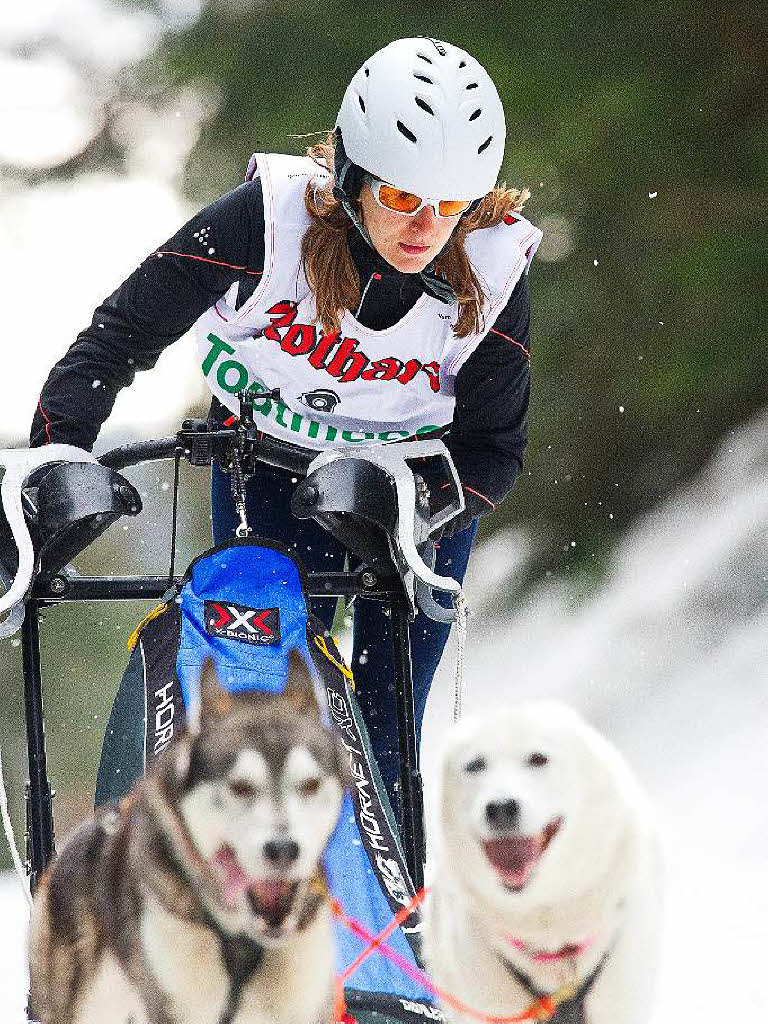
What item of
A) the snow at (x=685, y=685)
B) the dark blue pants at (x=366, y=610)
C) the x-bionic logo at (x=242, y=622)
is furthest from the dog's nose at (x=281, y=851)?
the snow at (x=685, y=685)

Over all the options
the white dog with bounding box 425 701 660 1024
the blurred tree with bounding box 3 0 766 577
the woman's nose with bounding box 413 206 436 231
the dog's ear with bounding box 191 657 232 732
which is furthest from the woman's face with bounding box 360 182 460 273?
the blurred tree with bounding box 3 0 766 577

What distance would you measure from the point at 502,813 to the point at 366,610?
133 centimetres

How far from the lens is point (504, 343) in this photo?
2680 mm

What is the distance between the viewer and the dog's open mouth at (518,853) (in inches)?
56.4

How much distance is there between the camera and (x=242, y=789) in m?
1.53

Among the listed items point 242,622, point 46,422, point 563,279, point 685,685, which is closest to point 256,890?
point 242,622

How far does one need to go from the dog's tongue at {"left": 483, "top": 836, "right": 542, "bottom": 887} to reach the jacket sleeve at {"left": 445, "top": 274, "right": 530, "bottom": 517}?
122 centimetres

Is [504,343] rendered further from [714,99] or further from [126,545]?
[126,545]

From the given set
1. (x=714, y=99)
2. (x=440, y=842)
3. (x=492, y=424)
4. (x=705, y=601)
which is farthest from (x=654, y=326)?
(x=440, y=842)

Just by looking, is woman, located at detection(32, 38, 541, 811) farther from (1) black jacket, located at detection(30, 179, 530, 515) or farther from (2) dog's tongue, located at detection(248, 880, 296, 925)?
(2) dog's tongue, located at detection(248, 880, 296, 925)

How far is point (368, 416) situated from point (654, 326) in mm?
4714

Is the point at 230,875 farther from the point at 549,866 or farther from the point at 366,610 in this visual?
the point at 366,610

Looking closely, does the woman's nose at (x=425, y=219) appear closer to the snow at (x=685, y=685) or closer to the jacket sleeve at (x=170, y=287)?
the jacket sleeve at (x=170, y=287)

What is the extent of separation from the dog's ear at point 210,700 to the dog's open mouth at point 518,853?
35 cm
